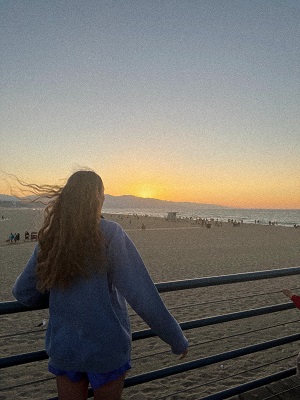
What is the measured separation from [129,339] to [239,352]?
1.33 meters

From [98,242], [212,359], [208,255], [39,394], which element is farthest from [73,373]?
[208,255]

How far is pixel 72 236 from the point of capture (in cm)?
149

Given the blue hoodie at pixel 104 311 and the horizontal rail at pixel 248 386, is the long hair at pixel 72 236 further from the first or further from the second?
the horizontal rail at pixel 248 386

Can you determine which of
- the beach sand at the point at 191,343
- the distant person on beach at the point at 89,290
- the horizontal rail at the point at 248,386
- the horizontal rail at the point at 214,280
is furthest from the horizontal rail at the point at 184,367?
the distant person on beach at the point at 89,290

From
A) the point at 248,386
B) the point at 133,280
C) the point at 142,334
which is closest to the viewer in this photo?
the point at 133,280

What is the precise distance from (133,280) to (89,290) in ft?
0.64

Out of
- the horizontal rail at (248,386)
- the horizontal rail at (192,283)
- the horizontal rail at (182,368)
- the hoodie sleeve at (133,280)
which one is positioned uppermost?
the hoodie sleeve at (133,280)

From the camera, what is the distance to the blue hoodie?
1498mm

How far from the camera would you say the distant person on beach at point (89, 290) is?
1485 millimetres

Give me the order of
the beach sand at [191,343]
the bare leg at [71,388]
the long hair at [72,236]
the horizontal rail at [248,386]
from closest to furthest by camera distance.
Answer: the long hair at [72,236], the bare leg at [71,388], the horizontal rail at [248,386], the beach sand at [191,343]

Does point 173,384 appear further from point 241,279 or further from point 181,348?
point 181,348

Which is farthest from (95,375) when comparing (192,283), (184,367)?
(184,367)

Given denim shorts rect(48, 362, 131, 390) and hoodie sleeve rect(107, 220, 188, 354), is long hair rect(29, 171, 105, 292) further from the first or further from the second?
denim shorts rect(48, 362, 131, 390)

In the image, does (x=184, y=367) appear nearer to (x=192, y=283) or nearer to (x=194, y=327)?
(x=194, y=327)
